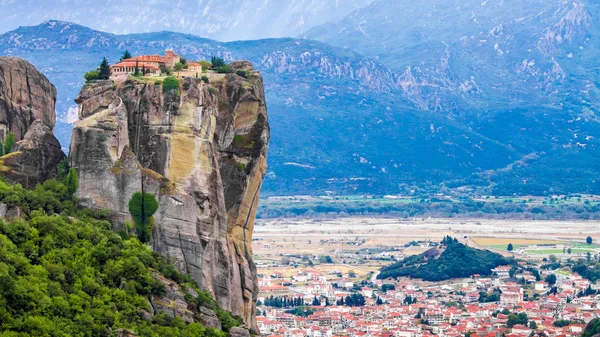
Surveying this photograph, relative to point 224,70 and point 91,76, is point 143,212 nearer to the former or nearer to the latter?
point 91,76

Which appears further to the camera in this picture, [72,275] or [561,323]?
[561,323]

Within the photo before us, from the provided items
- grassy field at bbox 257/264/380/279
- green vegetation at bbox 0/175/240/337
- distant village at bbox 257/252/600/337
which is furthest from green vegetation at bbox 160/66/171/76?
grassy field at bbox 257/264/380/279

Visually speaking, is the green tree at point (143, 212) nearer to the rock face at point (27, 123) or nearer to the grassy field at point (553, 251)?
the rock face at point (27, 123)

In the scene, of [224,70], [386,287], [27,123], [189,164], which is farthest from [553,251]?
[189,164]

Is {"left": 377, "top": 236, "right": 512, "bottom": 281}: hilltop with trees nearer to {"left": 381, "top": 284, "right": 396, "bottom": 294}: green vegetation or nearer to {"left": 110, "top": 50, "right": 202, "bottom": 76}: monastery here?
{"left": 381, "top": 284, "right": 396, "bottom": 294}: green vegetation

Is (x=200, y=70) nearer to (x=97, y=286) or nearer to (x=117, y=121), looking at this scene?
(x=117, y=121)

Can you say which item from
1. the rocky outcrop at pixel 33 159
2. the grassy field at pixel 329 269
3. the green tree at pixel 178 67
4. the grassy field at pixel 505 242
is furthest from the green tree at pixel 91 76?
the grassy field at pixel 505 242

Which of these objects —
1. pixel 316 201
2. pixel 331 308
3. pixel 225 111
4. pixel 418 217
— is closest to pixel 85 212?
pixel 225 111
